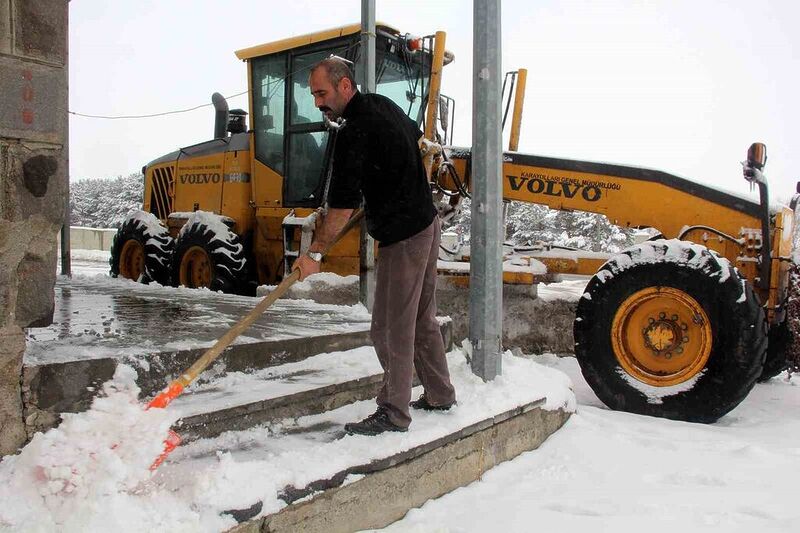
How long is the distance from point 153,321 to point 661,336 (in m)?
3.56

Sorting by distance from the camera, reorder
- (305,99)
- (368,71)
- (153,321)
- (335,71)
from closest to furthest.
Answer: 1. (335,71)
2. (153,321)
3. (368,71)
4. (305,99)

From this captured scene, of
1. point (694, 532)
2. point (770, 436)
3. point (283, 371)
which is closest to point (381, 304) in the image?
point (283, 371)

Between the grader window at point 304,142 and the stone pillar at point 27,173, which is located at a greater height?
the grader window at point 304,142

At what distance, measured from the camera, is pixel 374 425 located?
9.98 ft

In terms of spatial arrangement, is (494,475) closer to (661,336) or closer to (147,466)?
(147,466)

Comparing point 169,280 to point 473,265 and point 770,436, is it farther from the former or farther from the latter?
point 770,436

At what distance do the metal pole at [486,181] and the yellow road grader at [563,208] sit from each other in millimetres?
1152

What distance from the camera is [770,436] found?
4.39 m

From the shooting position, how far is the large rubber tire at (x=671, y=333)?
15.3 feet

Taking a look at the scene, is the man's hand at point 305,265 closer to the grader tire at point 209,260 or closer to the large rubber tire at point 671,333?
the large rubber tire at point 671,333

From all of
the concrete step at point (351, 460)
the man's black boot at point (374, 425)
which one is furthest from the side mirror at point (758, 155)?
the man's black boot at point (374, 425)

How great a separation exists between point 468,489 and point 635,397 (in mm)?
2124


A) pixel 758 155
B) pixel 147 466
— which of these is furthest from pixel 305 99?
pixel 147 466

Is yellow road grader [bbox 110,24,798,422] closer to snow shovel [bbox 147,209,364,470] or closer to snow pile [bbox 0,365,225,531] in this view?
snow shovel [bbox 147,209,364,470]
